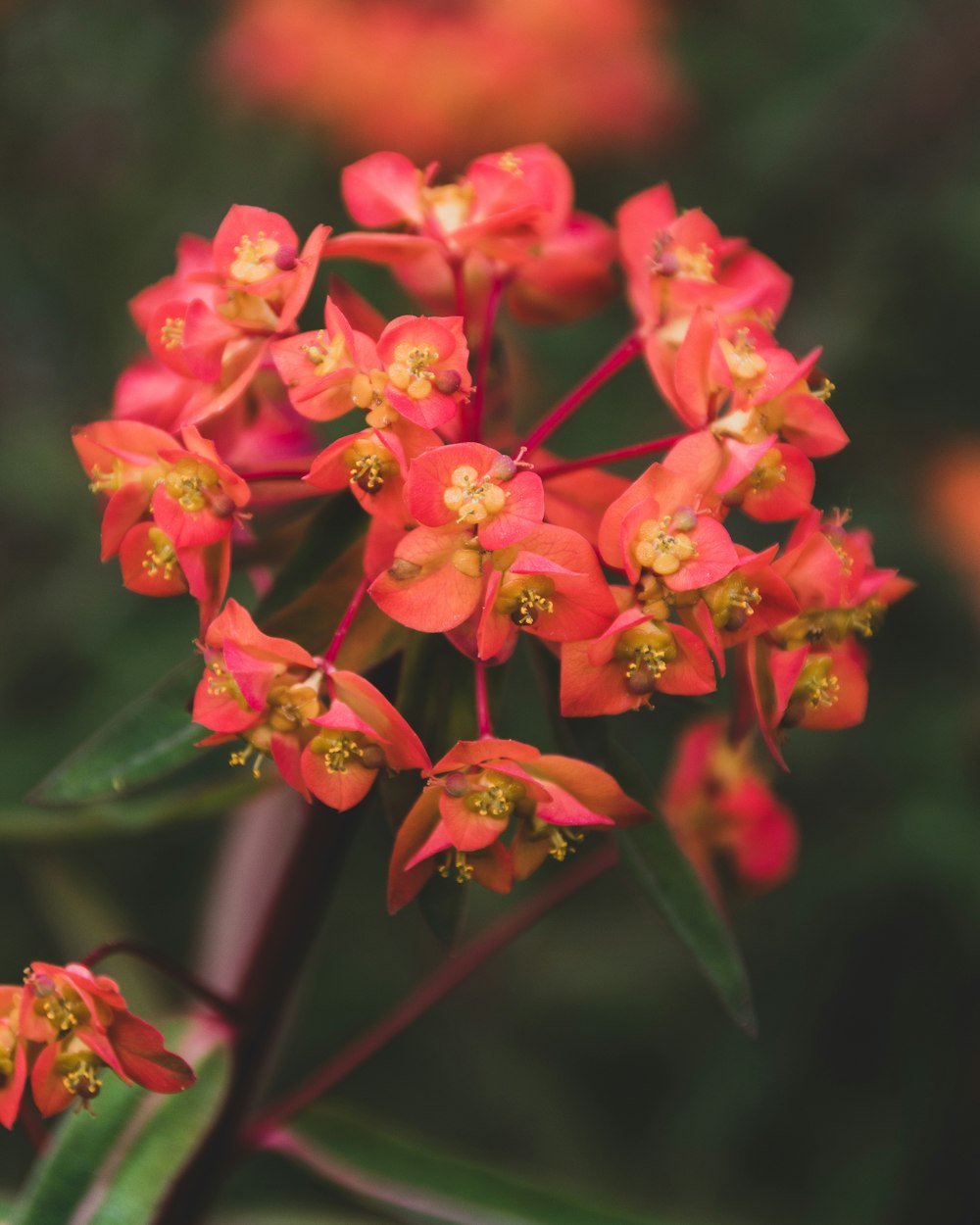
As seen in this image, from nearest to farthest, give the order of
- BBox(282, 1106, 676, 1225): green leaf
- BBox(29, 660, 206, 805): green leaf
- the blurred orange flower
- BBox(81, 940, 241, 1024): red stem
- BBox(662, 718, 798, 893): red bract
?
BBox(81, 940, 241, 1024): red stem < BBox(29, 660, 206, 805): green leaf < BBox(282, 1106, 676, 1225): green leaf < BBox(662, 718, 798, 893): red bract < the blurred orange flower

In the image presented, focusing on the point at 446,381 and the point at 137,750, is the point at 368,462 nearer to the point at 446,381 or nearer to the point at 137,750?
the point at 446,381

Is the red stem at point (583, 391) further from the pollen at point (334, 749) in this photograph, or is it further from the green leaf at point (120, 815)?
the green leaf at point (120, 815)

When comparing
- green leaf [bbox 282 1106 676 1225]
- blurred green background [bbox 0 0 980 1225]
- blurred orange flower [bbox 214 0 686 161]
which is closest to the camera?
green leaf [bbox 282 1106 676 1225]

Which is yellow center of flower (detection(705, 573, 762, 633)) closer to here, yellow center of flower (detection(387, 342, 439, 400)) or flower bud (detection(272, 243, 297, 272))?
yellow center of flower (detection(387, 342, 439, 400))

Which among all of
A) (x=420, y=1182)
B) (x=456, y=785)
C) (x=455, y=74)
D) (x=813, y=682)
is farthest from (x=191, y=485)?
(x=455, y=74)

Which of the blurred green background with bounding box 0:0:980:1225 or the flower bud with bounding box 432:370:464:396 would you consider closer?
the flower bud with bounding box 432:370:464:396

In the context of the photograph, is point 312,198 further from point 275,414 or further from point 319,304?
point 275,414

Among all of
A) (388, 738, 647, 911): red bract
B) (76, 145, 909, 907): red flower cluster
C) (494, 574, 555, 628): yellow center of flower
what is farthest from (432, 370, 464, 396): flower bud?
(388, 738, 647, 911): red bract
